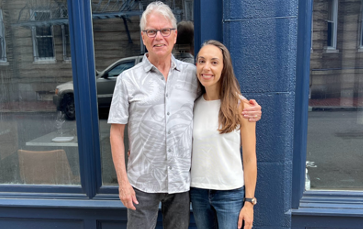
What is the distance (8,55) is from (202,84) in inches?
81.0

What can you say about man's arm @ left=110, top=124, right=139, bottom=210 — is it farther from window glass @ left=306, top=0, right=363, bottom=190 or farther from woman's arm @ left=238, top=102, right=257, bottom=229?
window glass @ left=306, top=0, right=363, bottom=190

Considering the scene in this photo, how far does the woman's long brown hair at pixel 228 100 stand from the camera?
180 centimetres

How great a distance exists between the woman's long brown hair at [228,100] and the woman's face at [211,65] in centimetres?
3

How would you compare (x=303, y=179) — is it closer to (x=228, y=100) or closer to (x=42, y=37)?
(x=228, y=100)

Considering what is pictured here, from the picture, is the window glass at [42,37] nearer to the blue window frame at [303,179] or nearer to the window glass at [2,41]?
the window glass at [2,41]

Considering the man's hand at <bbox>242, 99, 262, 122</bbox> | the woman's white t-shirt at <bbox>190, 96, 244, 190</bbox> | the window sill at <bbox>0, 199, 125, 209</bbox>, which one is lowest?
the window sill at <bbox>0, 199, 125, 209</bbox>

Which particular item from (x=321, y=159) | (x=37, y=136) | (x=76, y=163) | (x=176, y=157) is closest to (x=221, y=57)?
(x=176, y=157)

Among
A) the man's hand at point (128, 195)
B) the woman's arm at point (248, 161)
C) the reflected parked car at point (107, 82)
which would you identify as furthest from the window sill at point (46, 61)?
the woman's arm at point (248, 161)

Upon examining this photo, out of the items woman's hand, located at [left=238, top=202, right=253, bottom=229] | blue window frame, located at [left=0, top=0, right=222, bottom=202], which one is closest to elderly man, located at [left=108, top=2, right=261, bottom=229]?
woman's hand, located at [left=238, top=202, right=253, bottom=229]

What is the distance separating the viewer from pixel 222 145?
1841 millimetres

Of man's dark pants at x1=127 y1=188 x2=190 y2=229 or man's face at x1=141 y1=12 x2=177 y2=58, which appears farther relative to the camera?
man's dark pants at x1=127 y1=188 x2=190 y2=229

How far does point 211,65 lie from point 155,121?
47cm

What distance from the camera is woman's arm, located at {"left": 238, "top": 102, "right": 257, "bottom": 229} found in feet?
6.04

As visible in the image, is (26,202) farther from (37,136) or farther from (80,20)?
(80,20)
